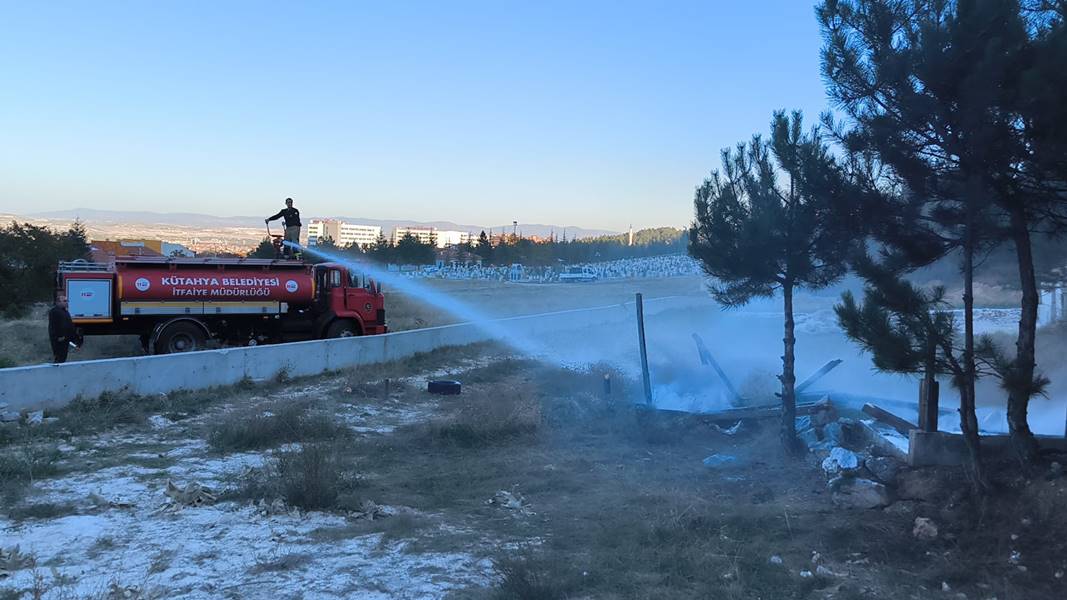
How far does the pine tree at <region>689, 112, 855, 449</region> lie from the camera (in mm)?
9945

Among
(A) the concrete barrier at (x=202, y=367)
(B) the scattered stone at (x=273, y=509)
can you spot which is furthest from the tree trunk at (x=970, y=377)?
(A) the concrete barrier at (x=202, y=367)

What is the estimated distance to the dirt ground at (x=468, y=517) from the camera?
5.42 meters

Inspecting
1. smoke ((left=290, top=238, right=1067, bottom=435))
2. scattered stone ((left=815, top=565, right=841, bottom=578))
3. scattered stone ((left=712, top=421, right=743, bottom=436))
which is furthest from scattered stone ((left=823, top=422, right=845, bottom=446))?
scattered stone ((left=815, top=565, right=841, bottom=578))

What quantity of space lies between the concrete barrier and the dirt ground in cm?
60

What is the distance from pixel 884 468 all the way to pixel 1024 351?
1793mm

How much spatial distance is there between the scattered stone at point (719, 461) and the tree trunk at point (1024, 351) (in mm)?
3777

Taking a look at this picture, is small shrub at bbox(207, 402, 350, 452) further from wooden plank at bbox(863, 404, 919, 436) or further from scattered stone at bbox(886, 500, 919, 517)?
wooden plank at bbox(863, 404, 919, 436)

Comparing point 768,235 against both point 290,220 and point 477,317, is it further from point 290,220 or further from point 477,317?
point 477,317

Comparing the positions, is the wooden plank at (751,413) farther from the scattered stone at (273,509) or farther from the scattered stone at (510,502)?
the scattered stone at (273,509)


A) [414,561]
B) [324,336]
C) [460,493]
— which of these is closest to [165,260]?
[324,336]

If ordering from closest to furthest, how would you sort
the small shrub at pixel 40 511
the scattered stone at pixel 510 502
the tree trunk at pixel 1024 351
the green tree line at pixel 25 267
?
the tree trunk at pixel 1024 351 → the small shrub at pixel 40 511 → the scattered stone at pixel 510 502 → the green tree line at pixel 25 267

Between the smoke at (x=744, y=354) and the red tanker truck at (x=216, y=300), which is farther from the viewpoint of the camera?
the red tanker truck at (x=216, y=300)

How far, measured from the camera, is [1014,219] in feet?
20.2

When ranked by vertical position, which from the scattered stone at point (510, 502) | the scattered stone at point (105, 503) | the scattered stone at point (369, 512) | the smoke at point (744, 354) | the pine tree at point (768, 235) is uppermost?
the pine tree at point (768, 235)
